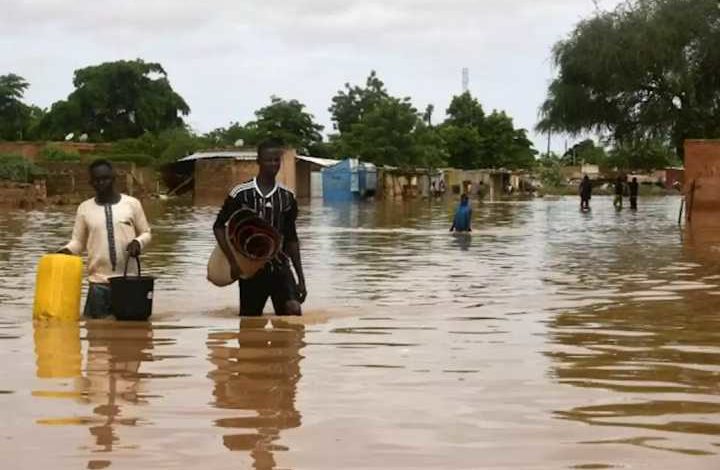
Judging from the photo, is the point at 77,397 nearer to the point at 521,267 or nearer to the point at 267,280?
the point at 267,280

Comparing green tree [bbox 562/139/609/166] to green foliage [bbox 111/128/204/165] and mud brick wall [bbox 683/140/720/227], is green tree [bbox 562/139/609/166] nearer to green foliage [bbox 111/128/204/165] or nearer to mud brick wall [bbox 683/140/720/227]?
green foliage [bbox 111/128/204/165]

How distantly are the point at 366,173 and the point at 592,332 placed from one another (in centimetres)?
5297

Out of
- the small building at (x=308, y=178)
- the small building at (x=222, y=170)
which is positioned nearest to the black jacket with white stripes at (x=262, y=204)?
the small building at (x=222, y=170)

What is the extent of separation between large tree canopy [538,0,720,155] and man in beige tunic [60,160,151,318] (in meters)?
33.6

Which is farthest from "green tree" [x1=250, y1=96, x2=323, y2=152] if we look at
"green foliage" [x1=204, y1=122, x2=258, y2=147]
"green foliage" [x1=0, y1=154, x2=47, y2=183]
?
"green foliage" [x1=0, y1=154, x2=47, y2=183]

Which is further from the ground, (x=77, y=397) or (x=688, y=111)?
(x=688, y=111)

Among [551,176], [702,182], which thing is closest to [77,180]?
[702,182]

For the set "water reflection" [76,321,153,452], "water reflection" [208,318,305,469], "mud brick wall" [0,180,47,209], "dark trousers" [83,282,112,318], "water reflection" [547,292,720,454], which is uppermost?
"mud brick wall" [0,180,47,209]

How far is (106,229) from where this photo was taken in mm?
8430

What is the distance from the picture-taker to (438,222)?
99.1 feet

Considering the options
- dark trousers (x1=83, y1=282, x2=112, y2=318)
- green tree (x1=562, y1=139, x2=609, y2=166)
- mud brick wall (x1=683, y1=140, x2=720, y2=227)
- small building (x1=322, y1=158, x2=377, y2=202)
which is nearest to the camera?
dark trousers (x1=83, y1=282, x2=112, y2=318)

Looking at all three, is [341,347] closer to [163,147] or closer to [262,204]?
[262,204]

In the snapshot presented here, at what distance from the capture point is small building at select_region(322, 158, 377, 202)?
59.8 m

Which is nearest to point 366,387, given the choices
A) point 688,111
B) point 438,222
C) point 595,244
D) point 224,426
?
point 224,426
